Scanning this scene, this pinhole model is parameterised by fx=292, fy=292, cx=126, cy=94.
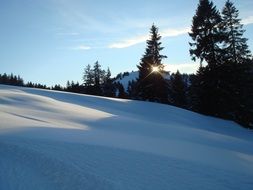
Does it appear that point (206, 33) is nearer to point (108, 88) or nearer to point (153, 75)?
point (153, 75)

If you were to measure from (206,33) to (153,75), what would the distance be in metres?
12.2

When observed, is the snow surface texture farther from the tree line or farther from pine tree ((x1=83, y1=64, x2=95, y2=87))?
pine tree ((x1=83, y1=64, x2=95, y2=87))

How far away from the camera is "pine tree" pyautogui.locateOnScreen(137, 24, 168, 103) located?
135 feet

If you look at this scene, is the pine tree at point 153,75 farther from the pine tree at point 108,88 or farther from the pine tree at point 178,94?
the pine tree at point 108,88

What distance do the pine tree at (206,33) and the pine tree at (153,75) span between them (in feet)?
33.5

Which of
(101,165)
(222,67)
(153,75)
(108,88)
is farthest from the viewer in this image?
(108,88)

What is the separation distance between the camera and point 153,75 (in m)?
41.5

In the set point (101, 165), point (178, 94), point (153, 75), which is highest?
point (153, 75)

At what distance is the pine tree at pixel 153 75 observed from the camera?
41.2 meters

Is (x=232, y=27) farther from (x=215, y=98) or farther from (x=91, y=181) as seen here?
(x=91, y=181)

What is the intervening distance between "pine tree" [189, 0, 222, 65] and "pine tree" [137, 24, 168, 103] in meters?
10.2

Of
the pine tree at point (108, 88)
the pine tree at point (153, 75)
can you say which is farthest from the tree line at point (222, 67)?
the pine tree at point (108, 88)

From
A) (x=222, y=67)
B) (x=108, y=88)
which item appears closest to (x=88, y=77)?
(x=108, y=88)

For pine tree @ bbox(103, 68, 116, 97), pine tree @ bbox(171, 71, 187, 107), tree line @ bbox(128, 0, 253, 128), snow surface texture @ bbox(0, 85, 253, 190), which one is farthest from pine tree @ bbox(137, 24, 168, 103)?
snow surface texture @ bbox(0, 85, 253, 190)
